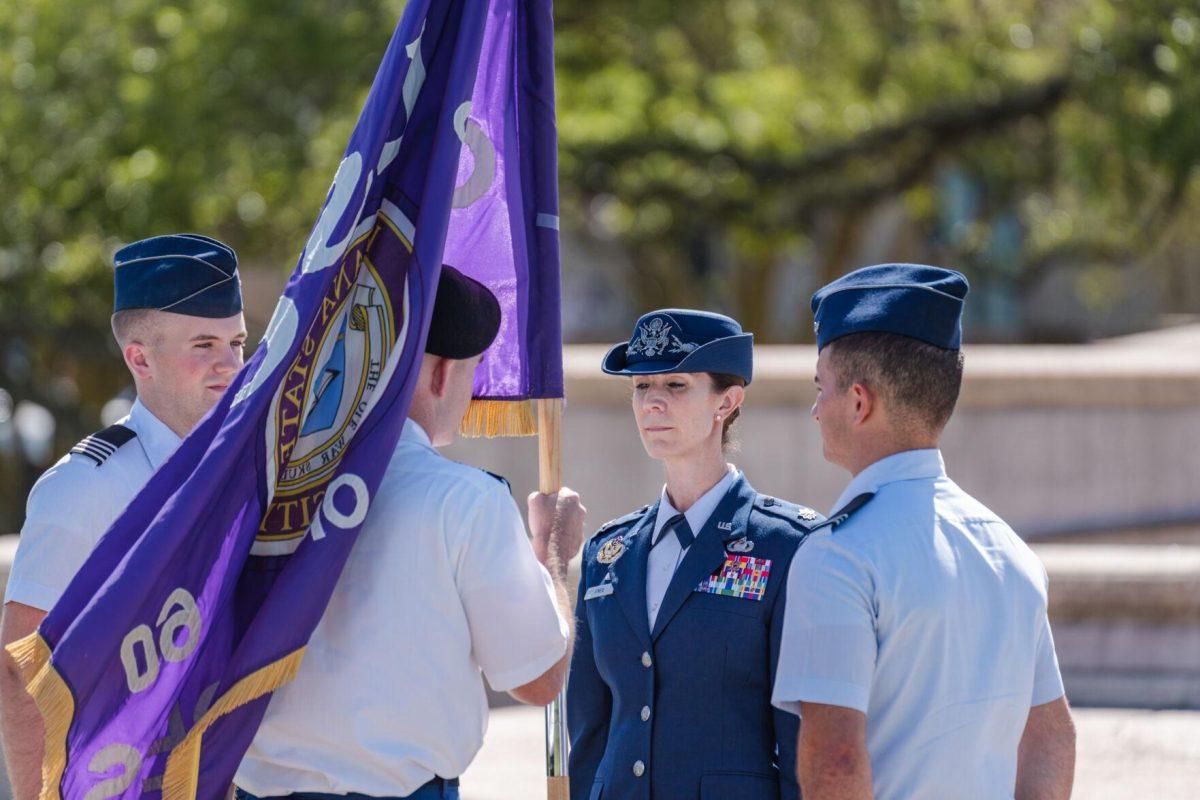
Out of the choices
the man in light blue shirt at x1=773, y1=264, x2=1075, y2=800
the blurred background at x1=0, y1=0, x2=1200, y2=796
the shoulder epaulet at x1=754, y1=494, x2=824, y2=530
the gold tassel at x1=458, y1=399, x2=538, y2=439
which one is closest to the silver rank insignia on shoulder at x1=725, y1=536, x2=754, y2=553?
the shoulder epaulet at x1=754, y1=494, x2=824, y2=530

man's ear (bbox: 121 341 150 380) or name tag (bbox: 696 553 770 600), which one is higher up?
man's ear (bbox: 121 341 150 380)

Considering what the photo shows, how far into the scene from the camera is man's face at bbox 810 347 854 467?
2805 mm

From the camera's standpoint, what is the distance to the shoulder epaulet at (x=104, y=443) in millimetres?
3695

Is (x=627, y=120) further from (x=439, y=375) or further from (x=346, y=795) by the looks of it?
(x=346, y=795)

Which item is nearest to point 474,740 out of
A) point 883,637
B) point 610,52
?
point 883,637

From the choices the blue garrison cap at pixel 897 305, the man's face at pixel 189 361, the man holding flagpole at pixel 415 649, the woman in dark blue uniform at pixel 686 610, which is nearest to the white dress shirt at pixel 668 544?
the woman in dark blue uniform at pixel 686 610

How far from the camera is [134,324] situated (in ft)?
12.5

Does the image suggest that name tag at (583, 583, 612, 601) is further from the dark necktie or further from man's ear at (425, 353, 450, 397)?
man's ear at (425, 353, 450, 397)

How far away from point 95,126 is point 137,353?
482 inches

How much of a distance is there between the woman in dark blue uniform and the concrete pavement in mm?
2350

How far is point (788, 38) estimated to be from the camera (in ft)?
56.0

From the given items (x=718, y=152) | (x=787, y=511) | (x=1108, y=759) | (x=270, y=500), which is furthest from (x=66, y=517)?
(x=718, y=152)

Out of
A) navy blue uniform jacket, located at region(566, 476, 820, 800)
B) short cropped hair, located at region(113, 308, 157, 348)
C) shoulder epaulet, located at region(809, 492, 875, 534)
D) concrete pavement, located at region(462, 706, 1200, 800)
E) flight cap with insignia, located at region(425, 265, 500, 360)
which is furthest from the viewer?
concrete pavement, located at region(462, 706, 1200, 800)

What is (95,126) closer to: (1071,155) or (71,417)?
(71,417)
